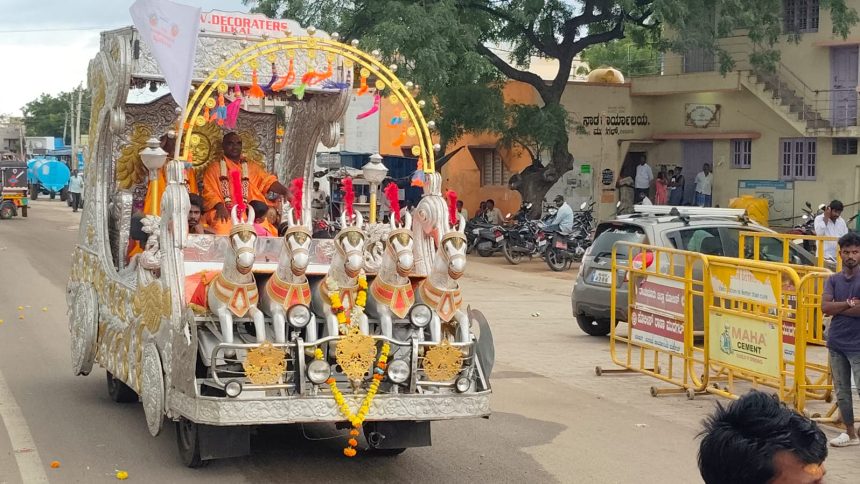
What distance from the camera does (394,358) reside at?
739cm

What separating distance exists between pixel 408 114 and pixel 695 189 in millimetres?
25511

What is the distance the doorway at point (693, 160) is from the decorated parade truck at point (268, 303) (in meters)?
24.4

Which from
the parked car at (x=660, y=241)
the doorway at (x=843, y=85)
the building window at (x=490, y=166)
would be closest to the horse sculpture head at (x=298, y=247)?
the parked car at (x=660, y=241)

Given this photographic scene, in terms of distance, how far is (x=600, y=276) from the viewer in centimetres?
1425

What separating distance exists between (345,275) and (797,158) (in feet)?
83.8

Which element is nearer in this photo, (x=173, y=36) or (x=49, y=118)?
(x=173, y=36)

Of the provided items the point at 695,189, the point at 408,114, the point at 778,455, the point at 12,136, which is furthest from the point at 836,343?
the point at 12,136

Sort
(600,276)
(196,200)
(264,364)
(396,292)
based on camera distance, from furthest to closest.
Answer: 1. (600,276)
2. (196,200)
3. (396,292)
4. (264,364)

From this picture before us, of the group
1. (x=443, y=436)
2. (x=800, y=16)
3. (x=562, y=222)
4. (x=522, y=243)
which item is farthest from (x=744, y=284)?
(x=800, y=16)

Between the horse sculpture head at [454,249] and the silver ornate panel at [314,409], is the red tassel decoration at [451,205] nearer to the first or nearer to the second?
the horse sculpture head at [454,249]

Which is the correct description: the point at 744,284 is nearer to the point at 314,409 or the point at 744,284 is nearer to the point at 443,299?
the point at 443,299

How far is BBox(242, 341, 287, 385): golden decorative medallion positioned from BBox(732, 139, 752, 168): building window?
87.7 feet

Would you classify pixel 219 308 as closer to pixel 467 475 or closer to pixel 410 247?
pixel 410 247

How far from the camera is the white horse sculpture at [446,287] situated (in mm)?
7488
